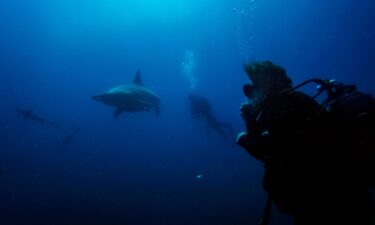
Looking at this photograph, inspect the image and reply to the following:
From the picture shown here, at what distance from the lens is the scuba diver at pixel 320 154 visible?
2744 millimetres

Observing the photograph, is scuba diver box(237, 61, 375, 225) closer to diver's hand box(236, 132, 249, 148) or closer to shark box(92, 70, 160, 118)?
diver's hand box(236, 132, 249, 148)

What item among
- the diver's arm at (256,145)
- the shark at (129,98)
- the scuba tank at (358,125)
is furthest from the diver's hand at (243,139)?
the shark at (129,98)

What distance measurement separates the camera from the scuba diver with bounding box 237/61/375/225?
9.00ft

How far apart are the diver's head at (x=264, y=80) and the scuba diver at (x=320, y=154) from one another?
0.34 metres

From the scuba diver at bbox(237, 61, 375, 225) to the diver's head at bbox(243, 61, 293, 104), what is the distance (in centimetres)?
34

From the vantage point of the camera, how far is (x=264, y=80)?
144 inches

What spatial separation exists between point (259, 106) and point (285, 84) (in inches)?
21.1

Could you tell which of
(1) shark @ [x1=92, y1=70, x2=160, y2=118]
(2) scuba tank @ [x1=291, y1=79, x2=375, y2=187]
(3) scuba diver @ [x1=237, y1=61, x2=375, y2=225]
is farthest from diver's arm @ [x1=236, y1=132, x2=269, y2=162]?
(1) shark @ [x1=92, y1=70, x2=160, y2=118]

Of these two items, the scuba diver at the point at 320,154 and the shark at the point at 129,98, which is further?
the shark at the point at 129,98

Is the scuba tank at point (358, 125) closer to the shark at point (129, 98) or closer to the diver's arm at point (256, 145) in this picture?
the diver's arm at point (256, 145)

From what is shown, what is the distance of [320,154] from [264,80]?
1131 millimetres

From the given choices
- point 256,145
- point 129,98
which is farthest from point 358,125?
point 129,98

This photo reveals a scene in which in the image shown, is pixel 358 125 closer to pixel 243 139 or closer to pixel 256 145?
pixel 256 145

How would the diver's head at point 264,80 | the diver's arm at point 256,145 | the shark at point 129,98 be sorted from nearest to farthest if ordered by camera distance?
the diver's arm at point 256,145 < the diver's head at point 264,80 < the shark at point 129,98
